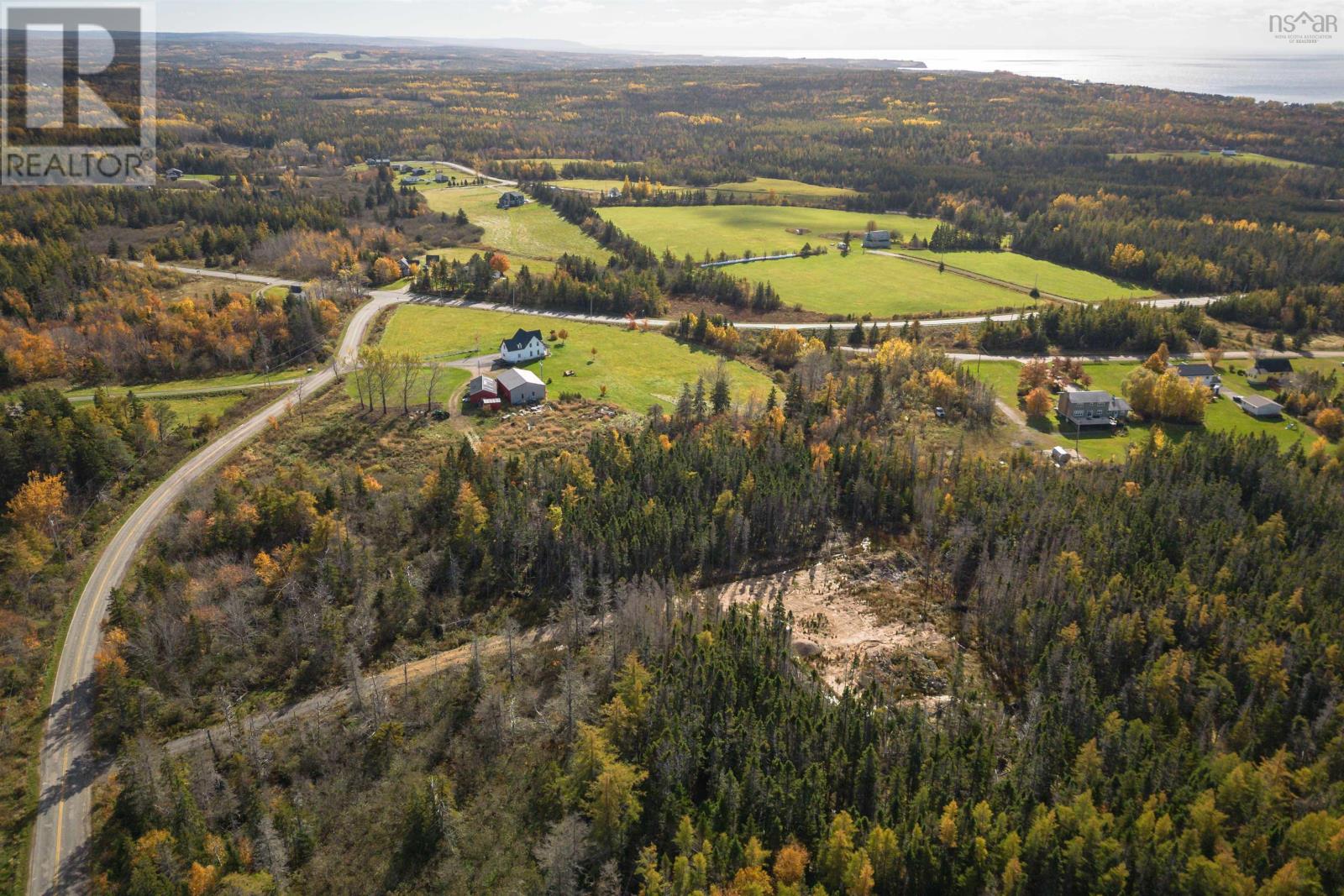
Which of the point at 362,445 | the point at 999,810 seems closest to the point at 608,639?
the point at 999,810

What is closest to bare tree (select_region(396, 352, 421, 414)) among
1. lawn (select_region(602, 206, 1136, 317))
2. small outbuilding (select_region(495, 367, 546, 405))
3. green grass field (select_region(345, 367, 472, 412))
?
green grass field (select_region(345, 367, 472, 412))

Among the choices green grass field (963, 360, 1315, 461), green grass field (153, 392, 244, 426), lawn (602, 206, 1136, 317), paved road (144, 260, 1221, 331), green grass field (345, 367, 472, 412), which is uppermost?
lawn (602, 206, 1136, 317)

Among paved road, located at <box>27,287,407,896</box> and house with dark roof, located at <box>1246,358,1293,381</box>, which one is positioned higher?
house with dark roof, located at <box>1246,358,1293,381</box>

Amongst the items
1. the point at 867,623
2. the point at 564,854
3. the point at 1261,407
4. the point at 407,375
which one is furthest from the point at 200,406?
the point at 1261,407

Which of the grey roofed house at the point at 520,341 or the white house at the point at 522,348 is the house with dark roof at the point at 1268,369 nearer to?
the white house at the point at 522,348

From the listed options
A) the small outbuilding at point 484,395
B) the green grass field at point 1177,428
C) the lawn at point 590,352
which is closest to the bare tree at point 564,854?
the small outbuilding at point 484,395

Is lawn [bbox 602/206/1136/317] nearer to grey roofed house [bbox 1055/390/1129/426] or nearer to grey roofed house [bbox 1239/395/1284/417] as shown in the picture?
grey roofed house [bbox 1055/390/1129/426]
